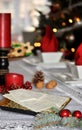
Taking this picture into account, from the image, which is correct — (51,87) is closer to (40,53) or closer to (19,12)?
(40,53)

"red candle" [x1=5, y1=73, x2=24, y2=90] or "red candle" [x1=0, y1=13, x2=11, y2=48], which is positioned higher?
"red candle" [x1=0, y1=13, x2=11, y2=48]

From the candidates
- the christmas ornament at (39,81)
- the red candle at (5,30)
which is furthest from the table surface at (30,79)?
the red candle at (5,30)

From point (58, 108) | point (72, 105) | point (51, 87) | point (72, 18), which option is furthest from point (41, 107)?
point (72, 18)

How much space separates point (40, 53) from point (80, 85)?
0.65m

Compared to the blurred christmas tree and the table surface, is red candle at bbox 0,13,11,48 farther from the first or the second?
the blurred christmas tree

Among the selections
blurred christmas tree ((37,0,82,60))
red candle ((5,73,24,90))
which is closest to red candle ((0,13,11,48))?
red candle ((5,73,24,90))

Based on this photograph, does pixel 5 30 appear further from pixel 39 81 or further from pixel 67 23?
pixel 67 23

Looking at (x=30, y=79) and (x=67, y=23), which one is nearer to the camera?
(x=30, y=79)

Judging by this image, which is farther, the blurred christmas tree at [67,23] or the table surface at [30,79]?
the blurred christmas tree at [67,23]

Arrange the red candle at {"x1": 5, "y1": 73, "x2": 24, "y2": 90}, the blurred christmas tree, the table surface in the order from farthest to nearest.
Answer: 1. the blurred christmas tree
2. the red candle at {"x1": 5, "y1": 73, "x2": 24, "y2": 90}
3. the table surface

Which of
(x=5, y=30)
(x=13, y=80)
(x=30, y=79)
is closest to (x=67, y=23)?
(x=30, y=79)

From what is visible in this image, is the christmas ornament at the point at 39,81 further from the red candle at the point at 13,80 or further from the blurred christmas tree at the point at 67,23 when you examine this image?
the blurred christmas tree at the point at 67,23

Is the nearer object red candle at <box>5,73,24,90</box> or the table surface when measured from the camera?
the table surface

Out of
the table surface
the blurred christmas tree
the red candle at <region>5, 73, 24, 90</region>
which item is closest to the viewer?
the table surface
